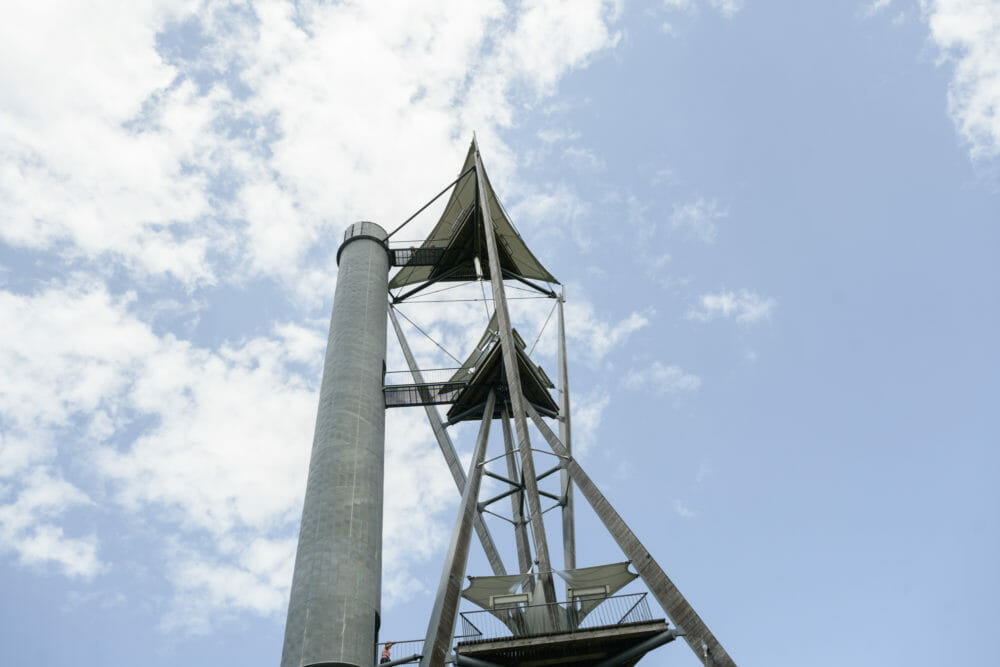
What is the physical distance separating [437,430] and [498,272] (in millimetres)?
6614

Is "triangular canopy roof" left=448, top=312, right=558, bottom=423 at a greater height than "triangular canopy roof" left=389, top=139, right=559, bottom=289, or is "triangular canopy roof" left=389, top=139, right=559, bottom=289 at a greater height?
"triangular canopy roof" left=389, top=139, right=559, bottom=289

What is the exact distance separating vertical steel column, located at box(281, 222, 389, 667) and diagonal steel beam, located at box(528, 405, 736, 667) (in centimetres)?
590

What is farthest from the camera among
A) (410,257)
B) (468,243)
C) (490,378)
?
(468,243)

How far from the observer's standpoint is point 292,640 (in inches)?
712

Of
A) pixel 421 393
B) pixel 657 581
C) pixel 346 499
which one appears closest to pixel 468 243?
pixel 421 393

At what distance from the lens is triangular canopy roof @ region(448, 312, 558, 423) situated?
25406mm

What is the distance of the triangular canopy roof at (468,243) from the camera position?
31.4 m

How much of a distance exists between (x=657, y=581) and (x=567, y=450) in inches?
241

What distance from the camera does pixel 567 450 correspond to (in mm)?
22656

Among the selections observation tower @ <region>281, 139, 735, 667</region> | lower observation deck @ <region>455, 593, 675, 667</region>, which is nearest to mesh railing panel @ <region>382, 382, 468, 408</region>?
observation tower @ <region>281, 139, 735, 667</region>

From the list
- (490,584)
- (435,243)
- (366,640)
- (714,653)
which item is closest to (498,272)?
(435,243)

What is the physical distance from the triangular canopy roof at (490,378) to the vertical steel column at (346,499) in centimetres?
300

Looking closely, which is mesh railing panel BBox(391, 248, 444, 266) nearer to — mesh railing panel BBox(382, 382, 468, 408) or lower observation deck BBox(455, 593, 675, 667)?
mesh railing panel BBox(382, 382, 468, 408)

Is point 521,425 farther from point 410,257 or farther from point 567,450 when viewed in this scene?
point 410,257
